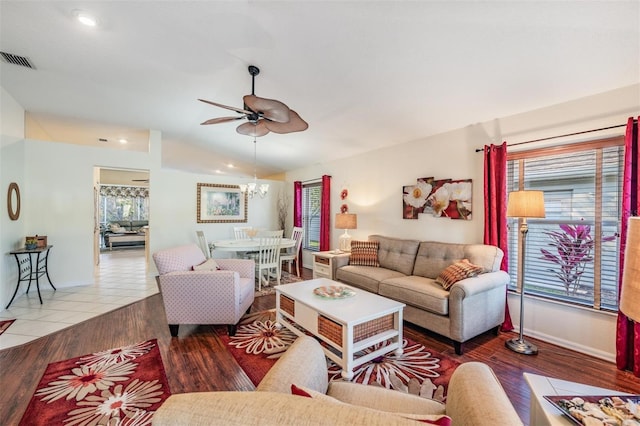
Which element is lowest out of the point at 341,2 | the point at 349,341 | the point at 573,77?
the point at 349,341

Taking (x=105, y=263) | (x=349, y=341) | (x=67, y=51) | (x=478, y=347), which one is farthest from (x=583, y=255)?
(x=105, y=263)

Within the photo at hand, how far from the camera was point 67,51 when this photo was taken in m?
2.78

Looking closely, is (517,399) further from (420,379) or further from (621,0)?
(621,0)

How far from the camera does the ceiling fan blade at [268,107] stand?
2.28 m

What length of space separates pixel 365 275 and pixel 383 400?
228cm

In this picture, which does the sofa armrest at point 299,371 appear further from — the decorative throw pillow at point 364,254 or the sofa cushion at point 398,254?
the decorative throw pillow at point 364,254

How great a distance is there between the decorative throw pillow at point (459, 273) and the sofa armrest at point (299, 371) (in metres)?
1.95

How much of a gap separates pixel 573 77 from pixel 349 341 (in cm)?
291

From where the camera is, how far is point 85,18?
232cm

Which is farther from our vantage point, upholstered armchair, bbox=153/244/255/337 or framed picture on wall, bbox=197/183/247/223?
framed picture on wall, bbox=197/183/247/223

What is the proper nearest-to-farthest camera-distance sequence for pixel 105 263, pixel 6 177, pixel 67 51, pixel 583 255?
1. pixel 583 255
2. pixel 67 51
3. pixel 6 177
4. pixel 105 263

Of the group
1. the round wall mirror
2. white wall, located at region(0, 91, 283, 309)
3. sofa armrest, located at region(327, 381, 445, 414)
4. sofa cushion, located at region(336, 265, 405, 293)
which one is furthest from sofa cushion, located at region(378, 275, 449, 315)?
the round wall mirror

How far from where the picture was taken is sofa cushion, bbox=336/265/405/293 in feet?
10.9

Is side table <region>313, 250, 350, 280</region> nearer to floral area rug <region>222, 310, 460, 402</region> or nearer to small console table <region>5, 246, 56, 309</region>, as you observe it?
floral area rug <region>222, 310, 460, 402</region>
